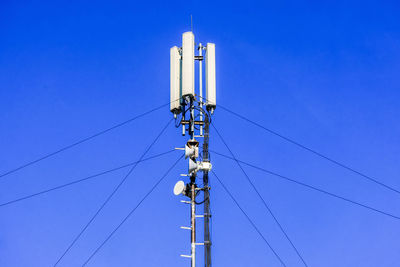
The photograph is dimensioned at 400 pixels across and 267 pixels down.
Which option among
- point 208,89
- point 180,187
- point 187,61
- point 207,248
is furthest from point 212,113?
point 207,248

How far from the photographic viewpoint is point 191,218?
17031mm

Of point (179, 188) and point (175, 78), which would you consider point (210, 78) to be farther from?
point (179, 188)

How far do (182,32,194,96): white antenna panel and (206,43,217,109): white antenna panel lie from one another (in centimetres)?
72

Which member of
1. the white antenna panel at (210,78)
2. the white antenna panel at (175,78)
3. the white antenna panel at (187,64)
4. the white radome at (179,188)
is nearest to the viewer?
the white radome at (179,188)

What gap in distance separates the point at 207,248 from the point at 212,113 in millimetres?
4785

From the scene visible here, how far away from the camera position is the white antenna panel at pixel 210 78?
18766mm

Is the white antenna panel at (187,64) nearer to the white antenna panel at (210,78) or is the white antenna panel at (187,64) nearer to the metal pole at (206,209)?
the white antenna panel at (210,78)

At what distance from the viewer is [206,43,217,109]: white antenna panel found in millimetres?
18766

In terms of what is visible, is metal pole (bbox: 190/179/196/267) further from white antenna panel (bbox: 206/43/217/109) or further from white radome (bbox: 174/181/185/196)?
white antenna panel (bbox: 206/43/217/109)

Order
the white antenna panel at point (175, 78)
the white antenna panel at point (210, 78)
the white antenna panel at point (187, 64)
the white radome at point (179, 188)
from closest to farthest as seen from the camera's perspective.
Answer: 1. the white radome at point (179, 188)
2. the white antenna panel at point (187, 64)
3. the white antenna panel at point (210, 78)
4. the white antenna panel at point (175, 78)

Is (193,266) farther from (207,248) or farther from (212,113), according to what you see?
(212,113)

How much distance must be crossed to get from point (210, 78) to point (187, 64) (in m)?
1.02

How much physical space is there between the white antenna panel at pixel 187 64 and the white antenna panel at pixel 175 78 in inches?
21.4

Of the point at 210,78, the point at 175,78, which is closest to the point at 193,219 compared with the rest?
the point at 210,78
